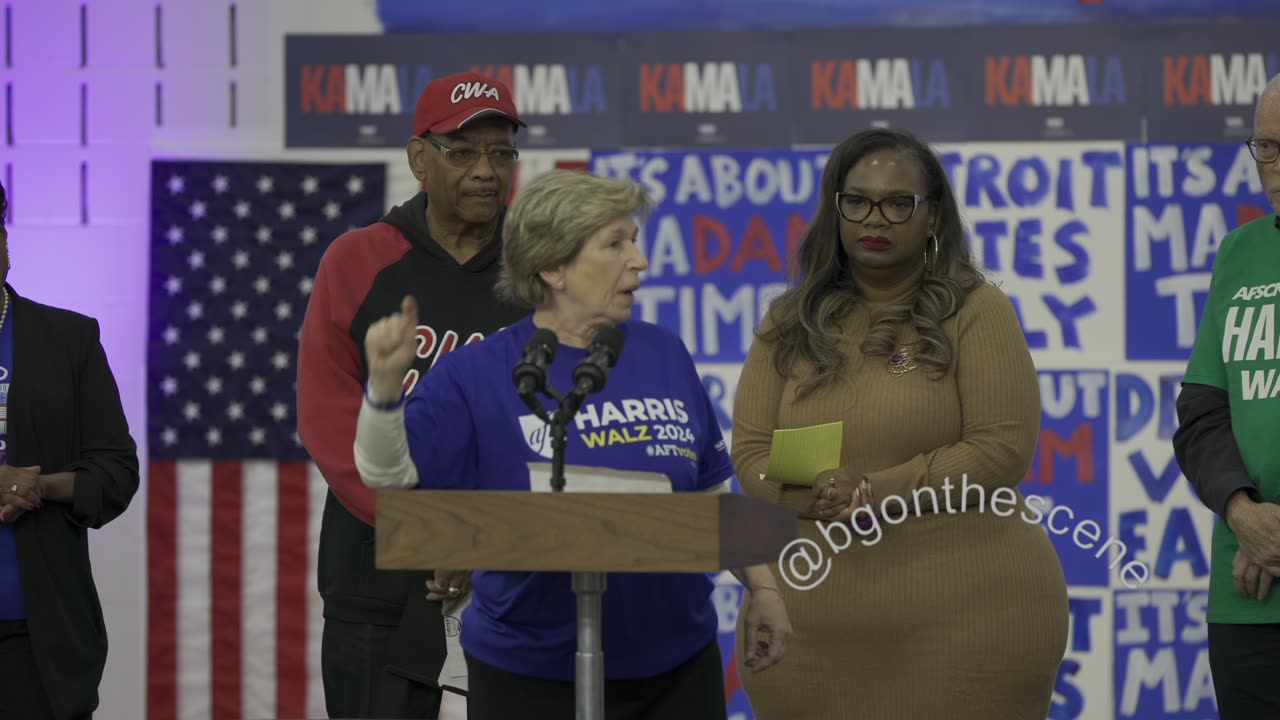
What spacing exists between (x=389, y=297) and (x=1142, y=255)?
3164mm

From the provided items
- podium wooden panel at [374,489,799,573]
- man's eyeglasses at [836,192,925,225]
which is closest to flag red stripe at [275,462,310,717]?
man's eyeglasses at [836,192,925,225]

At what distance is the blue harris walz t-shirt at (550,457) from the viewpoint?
211 centimetres

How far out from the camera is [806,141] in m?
5.08

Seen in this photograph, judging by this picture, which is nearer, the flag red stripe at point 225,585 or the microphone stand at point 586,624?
the microphone stand at point 586,624

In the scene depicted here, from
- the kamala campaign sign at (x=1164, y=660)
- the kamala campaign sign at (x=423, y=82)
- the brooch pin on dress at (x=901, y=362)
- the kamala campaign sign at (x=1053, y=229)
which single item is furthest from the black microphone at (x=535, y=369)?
the kamala campaign sign at (x=1164, y=660)

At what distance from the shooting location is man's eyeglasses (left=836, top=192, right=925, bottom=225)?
2.73 meters

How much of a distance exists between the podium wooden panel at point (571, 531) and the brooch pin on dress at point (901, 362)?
1.02m

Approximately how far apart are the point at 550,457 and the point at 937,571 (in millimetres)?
912

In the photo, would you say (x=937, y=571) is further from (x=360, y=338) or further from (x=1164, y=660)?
(x=1164, y=660)

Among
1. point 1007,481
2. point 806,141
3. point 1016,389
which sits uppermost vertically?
point 806,141

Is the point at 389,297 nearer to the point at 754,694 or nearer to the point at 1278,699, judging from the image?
the point at 754,694

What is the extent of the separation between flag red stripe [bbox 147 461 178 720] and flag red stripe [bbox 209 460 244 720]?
0.14m

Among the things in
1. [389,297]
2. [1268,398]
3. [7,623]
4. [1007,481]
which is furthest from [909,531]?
[7,623]

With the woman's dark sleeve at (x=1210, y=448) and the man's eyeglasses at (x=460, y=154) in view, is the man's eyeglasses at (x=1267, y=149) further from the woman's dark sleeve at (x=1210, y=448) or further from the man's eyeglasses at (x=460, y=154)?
the man's eyeglasses at (x=460, y=154)
